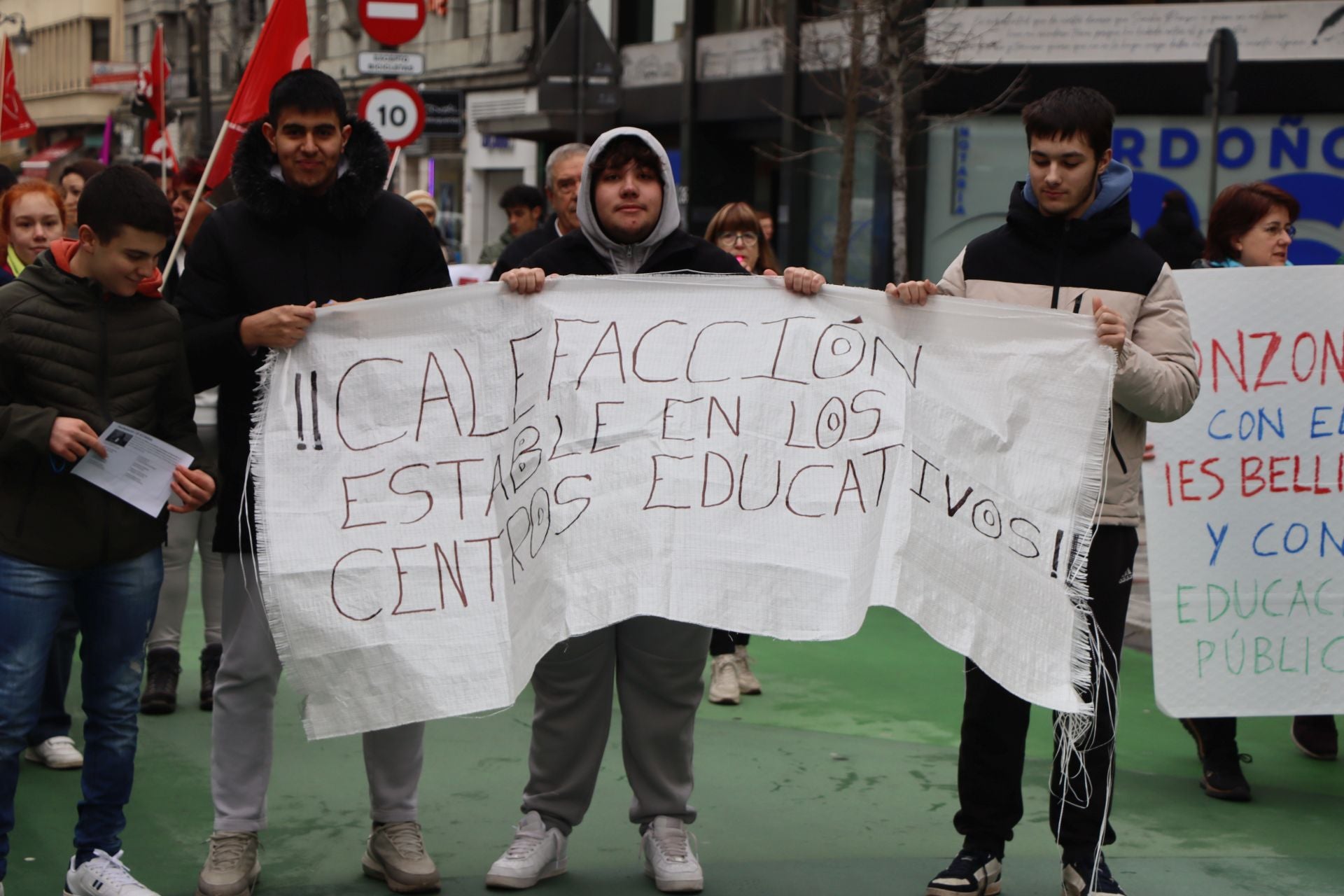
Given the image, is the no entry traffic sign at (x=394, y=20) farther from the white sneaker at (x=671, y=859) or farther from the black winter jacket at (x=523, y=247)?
the white sneaker at (x=671, y=859)

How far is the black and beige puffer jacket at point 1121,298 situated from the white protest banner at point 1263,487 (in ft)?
2.76

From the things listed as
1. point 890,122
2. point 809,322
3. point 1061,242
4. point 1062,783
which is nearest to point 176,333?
point 809,322

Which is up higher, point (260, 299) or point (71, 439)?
point (260, 299)

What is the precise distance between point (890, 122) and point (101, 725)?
14644 millimetres

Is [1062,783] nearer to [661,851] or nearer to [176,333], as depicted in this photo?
[661,851]

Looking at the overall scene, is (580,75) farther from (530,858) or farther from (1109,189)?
(530,858)

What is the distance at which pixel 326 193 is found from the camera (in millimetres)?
3979

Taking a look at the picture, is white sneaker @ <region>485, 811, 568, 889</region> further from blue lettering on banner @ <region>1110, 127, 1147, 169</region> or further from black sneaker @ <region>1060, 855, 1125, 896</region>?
blue lettering on banner @ <region>1110, 127, 1147, 169</region>

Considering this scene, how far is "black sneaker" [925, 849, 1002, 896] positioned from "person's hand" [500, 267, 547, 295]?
1.74 meters

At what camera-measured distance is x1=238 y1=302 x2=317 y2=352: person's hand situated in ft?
12.6


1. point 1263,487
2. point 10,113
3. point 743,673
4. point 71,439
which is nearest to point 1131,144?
point 10,113

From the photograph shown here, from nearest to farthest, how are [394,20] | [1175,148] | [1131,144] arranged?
[394,20] < [1175,148] < [1131,144]

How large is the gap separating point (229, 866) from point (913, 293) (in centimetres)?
212

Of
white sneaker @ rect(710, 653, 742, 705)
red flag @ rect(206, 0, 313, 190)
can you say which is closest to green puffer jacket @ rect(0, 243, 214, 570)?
red flag @ rect(206, 0, 313, 190)
